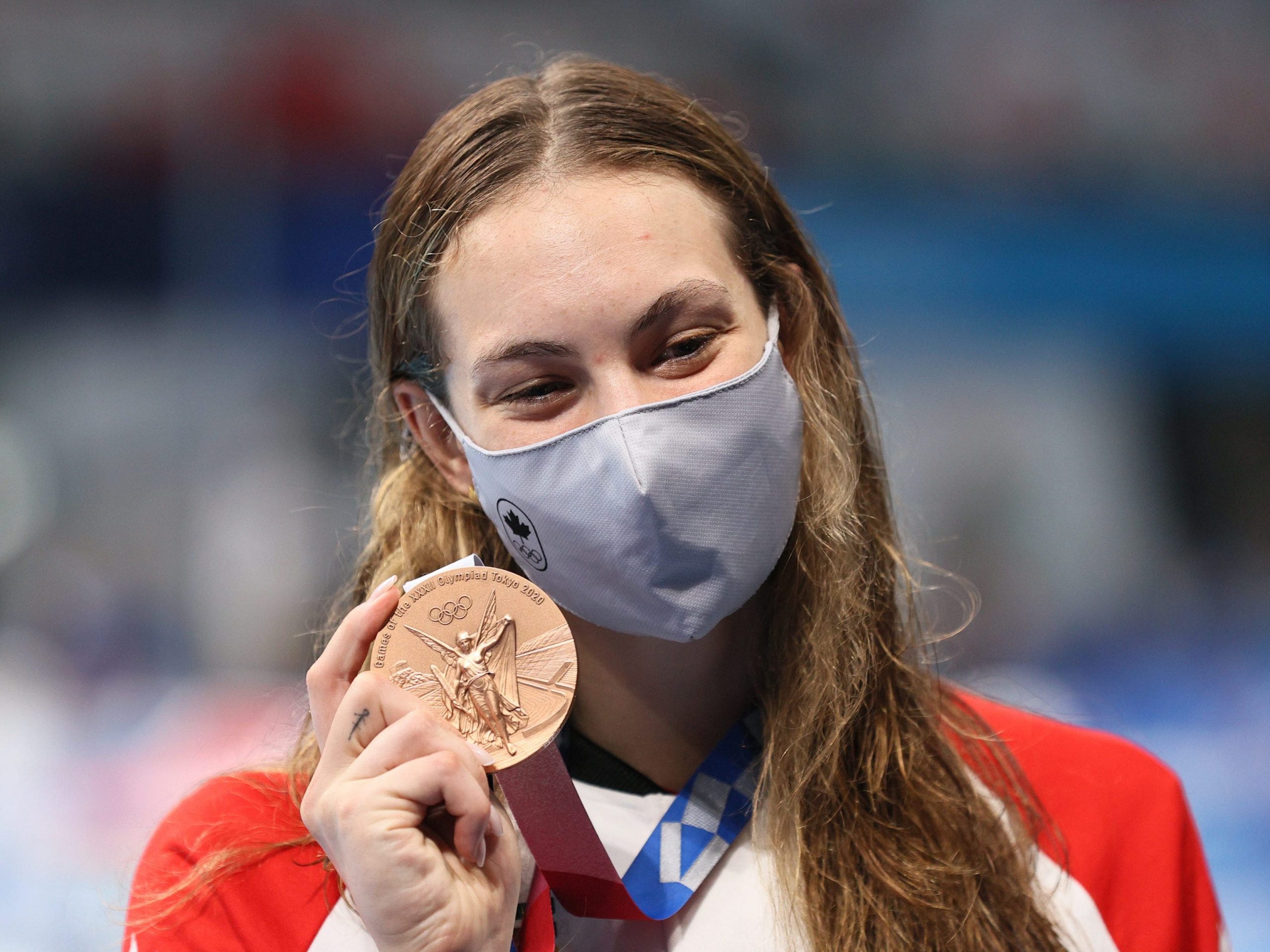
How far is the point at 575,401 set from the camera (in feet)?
5.65

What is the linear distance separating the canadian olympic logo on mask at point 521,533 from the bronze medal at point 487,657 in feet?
0.71

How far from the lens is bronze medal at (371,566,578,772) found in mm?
1493

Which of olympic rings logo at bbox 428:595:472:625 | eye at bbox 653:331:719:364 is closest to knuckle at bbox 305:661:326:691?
olympic rings logo at bbox 428:595:472:625

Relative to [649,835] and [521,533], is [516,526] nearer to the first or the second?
[521,533]

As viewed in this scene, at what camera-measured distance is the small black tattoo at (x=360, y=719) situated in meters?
1.40

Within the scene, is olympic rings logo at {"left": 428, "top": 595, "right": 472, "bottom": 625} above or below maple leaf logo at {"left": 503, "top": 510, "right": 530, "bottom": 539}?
below

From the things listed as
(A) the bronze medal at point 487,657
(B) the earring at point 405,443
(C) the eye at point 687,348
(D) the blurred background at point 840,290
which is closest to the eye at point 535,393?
(C) the eye at point 687,348

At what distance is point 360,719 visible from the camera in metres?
1.40

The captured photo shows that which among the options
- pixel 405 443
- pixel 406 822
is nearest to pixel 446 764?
pixel 406 822

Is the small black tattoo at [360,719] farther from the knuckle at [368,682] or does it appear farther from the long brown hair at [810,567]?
the long brown hair at [810,567]

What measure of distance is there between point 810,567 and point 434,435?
0.68 m

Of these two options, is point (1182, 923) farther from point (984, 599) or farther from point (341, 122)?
point (341, 122)

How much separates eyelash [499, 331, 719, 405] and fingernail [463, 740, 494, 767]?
529 mm

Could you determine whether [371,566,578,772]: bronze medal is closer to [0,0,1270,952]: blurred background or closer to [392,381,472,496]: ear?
[392,381,472,496]: ear
